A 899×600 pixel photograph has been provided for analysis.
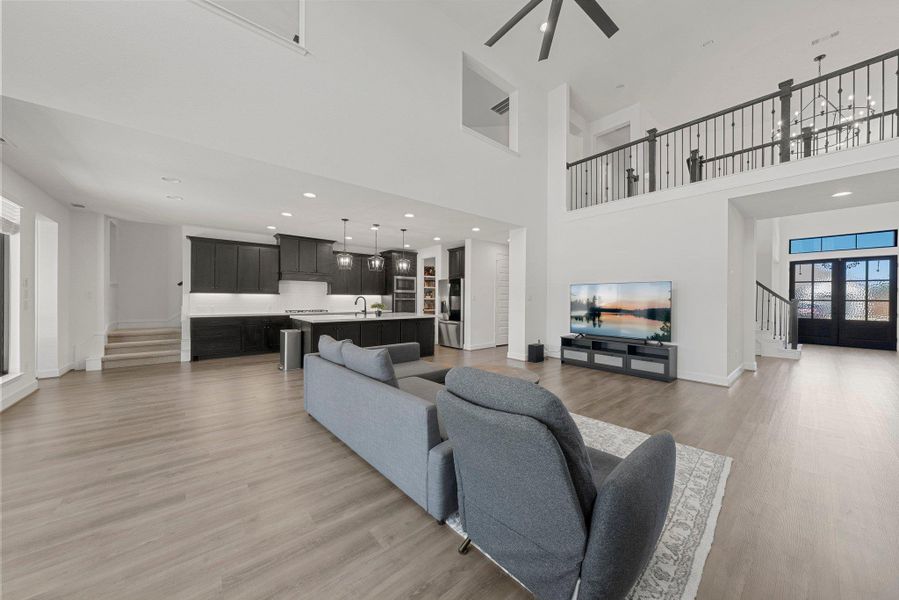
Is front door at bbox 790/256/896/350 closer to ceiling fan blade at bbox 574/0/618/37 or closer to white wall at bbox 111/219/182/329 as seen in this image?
ceiling fan blade at bbox 574/0/618/37

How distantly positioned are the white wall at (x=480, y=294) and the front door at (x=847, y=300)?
8003 mm

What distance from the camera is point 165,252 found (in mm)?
7395

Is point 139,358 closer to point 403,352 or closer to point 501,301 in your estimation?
point 403,352

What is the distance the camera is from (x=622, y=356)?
16.7ft

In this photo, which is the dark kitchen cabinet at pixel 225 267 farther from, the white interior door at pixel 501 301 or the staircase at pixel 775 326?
the staircase at pixel 775 326

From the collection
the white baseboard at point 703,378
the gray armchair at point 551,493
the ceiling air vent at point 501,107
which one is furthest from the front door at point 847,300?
the gray armchair at point 551,493

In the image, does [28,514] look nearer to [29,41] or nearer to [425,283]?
[29,41]

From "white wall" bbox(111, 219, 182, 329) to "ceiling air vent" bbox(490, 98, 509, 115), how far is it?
7.66 meters

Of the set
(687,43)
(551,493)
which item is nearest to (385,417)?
(551,493)

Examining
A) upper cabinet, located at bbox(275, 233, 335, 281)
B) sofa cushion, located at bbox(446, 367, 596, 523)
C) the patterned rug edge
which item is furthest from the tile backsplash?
the patterned rug edge

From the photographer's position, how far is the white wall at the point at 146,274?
6957 mm

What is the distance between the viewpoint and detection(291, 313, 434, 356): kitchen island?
5562mm

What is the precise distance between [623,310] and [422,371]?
369cm

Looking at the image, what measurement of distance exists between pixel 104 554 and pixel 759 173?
699 centimetres
